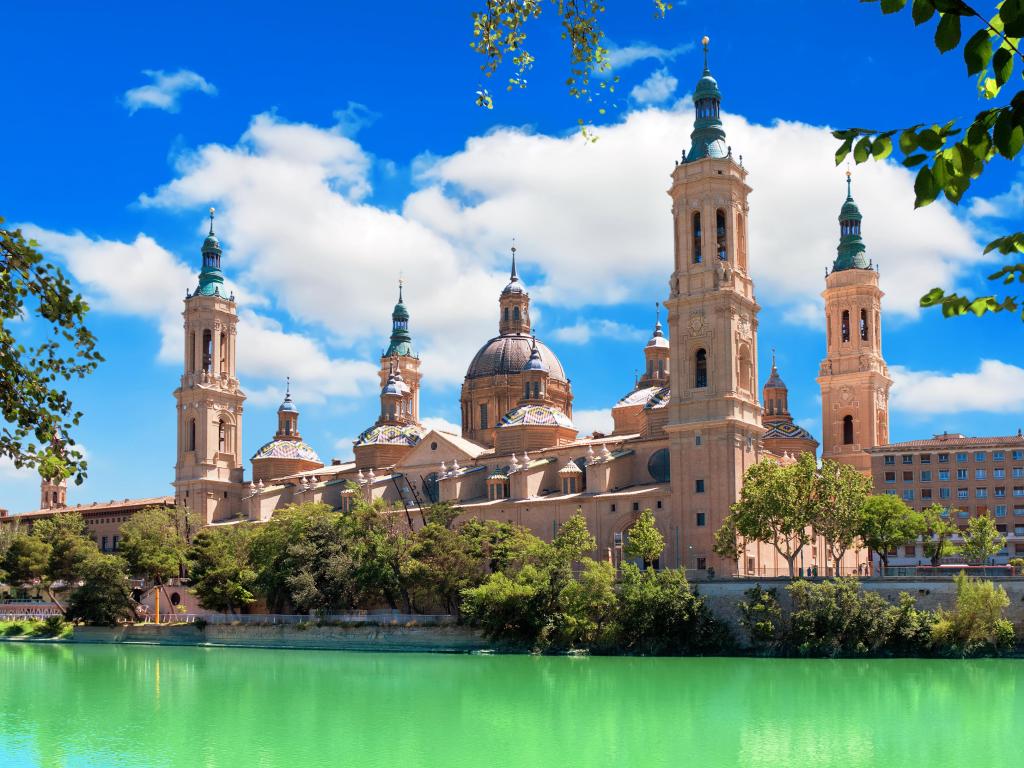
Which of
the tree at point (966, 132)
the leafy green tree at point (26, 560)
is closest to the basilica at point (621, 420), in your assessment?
the leafy green tree at point (26, 560)

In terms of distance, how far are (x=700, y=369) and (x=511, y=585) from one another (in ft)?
53.9

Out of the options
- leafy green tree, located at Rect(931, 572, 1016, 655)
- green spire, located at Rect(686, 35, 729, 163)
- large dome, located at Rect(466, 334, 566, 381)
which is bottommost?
leafy green tree, located at Rect(931, 572, 1016, 655)

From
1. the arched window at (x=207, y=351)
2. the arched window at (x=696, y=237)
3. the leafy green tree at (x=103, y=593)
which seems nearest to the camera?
the arched window at (x=696, y=237)

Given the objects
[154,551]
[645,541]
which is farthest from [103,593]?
[645,541]

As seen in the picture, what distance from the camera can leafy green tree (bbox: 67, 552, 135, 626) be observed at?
6550cm

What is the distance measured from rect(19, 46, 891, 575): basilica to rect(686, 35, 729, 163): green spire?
0.09 m

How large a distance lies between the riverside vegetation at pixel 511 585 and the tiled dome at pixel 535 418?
34.2ft

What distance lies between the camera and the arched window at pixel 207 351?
89375 millimetres

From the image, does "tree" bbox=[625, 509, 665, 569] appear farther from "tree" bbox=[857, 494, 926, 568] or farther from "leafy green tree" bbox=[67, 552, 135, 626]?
"leafy green tree" bbox=[67, 552, 135, 626]

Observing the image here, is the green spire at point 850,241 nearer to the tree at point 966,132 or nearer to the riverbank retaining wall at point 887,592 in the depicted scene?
the riverbank retaining wall at point 887,592

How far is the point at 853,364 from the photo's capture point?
79875mm

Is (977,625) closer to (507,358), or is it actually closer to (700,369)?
(700,369)

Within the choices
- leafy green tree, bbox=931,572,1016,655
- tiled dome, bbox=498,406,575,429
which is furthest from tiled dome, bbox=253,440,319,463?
leafy green tree, bbox=931,572,1016,655

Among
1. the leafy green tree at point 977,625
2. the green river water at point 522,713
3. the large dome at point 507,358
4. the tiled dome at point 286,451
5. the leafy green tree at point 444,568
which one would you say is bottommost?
the green river water at point 522,713
